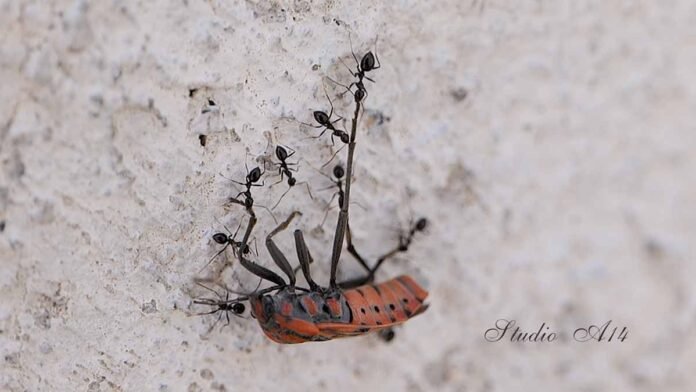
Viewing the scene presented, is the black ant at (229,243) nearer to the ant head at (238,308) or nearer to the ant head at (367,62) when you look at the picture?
the ant head at (238,308)

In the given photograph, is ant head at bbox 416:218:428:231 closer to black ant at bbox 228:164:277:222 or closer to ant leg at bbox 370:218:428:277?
ant leg at bbox 370:218:428:277

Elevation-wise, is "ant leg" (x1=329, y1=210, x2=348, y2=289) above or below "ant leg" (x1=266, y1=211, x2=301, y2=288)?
above

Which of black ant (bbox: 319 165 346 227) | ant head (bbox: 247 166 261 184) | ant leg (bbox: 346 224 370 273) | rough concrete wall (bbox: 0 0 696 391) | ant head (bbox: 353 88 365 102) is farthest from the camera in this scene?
ant leg (bbox: 346 224 370 273)

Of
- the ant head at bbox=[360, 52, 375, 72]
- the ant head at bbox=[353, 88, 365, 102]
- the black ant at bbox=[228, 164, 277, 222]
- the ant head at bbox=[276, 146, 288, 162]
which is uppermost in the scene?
the ant head at bbox=[360, 52, 375, 72]

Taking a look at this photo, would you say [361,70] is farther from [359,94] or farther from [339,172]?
[339,172]

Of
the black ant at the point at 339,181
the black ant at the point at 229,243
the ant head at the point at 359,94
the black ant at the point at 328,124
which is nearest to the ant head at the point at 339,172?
the black ant at the point at 339,181

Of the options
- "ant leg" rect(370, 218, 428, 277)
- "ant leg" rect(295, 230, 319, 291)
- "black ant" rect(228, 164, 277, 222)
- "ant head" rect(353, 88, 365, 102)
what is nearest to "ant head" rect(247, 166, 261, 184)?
"black ant" rect(228, 164, 277, 222)

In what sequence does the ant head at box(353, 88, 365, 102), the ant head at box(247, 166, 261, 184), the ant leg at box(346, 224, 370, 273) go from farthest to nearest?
1. the ant leg at box(346, 224, 370, 273)
2. the ant head at box(353, 88, 365, 102)
3. the ant head at box(247, 166, 261, 184)
